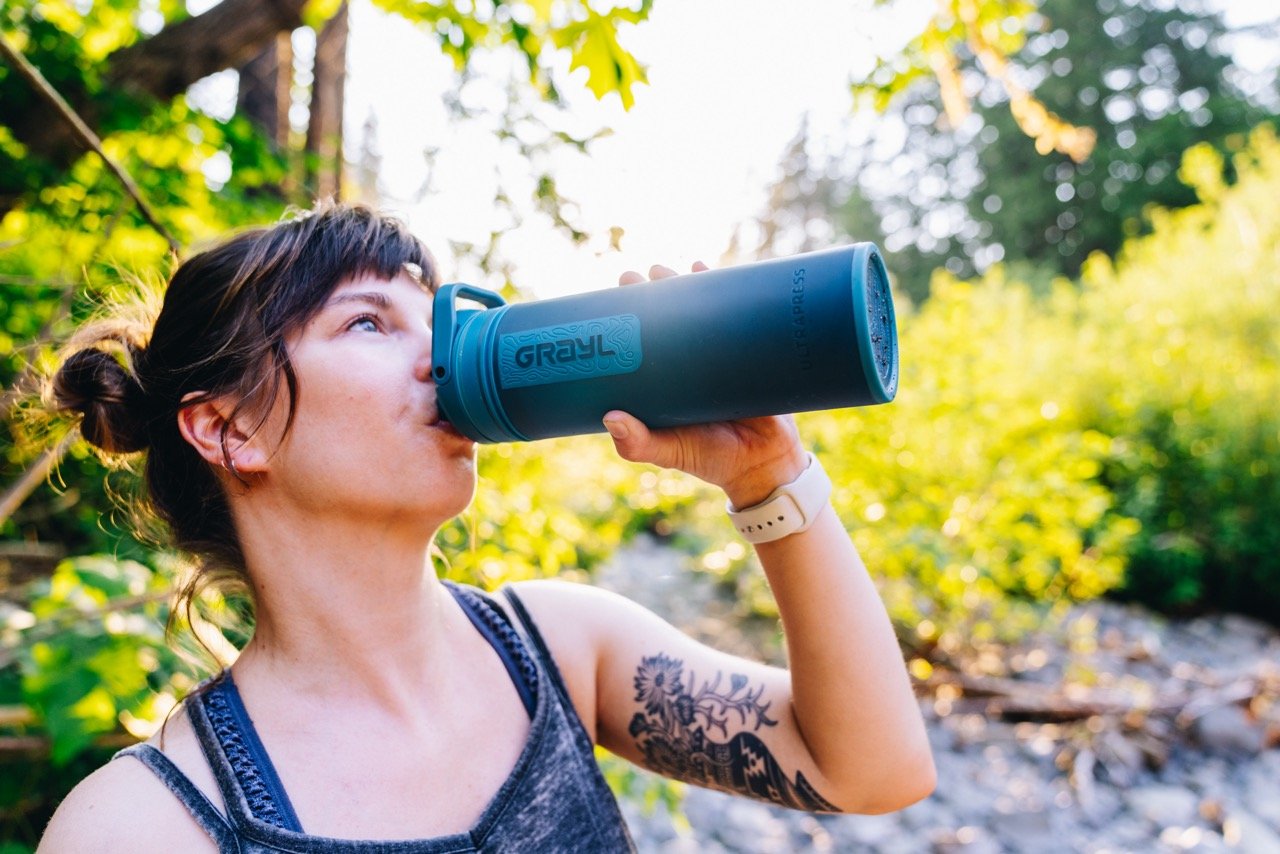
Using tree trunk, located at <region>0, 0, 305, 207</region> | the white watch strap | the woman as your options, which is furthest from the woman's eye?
tree trunk, located at <region>0, 0, 305, 207</region>

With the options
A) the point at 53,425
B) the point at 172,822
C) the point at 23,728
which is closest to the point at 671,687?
the point at 172,822

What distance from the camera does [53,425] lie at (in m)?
1.60

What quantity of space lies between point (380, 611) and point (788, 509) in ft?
2.14

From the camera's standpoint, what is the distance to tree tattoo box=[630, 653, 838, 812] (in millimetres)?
1476

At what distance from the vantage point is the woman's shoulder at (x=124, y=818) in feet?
3.35

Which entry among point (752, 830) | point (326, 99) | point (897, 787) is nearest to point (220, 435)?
point (897, 787)

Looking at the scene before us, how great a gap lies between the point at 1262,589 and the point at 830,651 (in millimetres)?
6809

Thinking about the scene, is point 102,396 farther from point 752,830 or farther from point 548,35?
point 752,830

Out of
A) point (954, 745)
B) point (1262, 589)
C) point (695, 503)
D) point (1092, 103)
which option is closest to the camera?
point (954, 745)

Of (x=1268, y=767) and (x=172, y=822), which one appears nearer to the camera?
(x=172, y=822)

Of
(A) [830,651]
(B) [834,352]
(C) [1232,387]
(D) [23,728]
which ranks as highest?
(B) [834,352]

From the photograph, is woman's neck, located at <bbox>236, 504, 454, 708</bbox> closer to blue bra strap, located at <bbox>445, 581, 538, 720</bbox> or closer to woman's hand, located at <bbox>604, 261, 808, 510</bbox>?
blue bra strap, located at <bbox>445, 581, 538, 720</bbox>

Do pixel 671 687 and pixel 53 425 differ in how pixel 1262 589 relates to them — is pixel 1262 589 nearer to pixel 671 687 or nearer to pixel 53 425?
pixel 671 687

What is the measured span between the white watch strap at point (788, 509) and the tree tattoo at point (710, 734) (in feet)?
1.10
